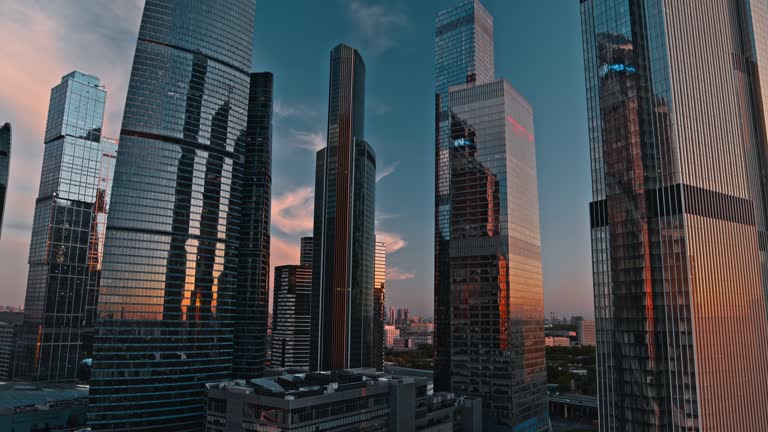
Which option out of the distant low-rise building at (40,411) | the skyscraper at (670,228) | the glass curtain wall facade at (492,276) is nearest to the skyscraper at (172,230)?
the distant low-rise building at (40,411)

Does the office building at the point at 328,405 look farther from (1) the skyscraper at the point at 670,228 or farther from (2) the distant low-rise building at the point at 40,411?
(2) the distant low-rise building at the point at 40,411

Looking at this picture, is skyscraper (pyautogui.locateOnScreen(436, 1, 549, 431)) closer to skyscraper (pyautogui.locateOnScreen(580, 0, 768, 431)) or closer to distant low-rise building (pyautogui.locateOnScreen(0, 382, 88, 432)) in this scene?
skyscraper (pyautogui.locateOnScreen(580, 0, 768, 431))

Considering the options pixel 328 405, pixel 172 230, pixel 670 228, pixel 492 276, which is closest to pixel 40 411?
pixel 172 230

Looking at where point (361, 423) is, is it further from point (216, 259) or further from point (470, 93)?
→ point (470, 93)

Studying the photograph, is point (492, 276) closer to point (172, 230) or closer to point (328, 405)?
point (328, 405)

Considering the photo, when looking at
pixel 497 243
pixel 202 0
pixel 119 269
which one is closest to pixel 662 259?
pixel 497 243

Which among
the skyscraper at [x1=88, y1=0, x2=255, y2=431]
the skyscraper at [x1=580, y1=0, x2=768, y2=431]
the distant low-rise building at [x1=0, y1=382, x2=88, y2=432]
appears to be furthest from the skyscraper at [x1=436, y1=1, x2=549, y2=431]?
the distant low-rise building at [x1=0, y1=382, x2=88, y2=432]
